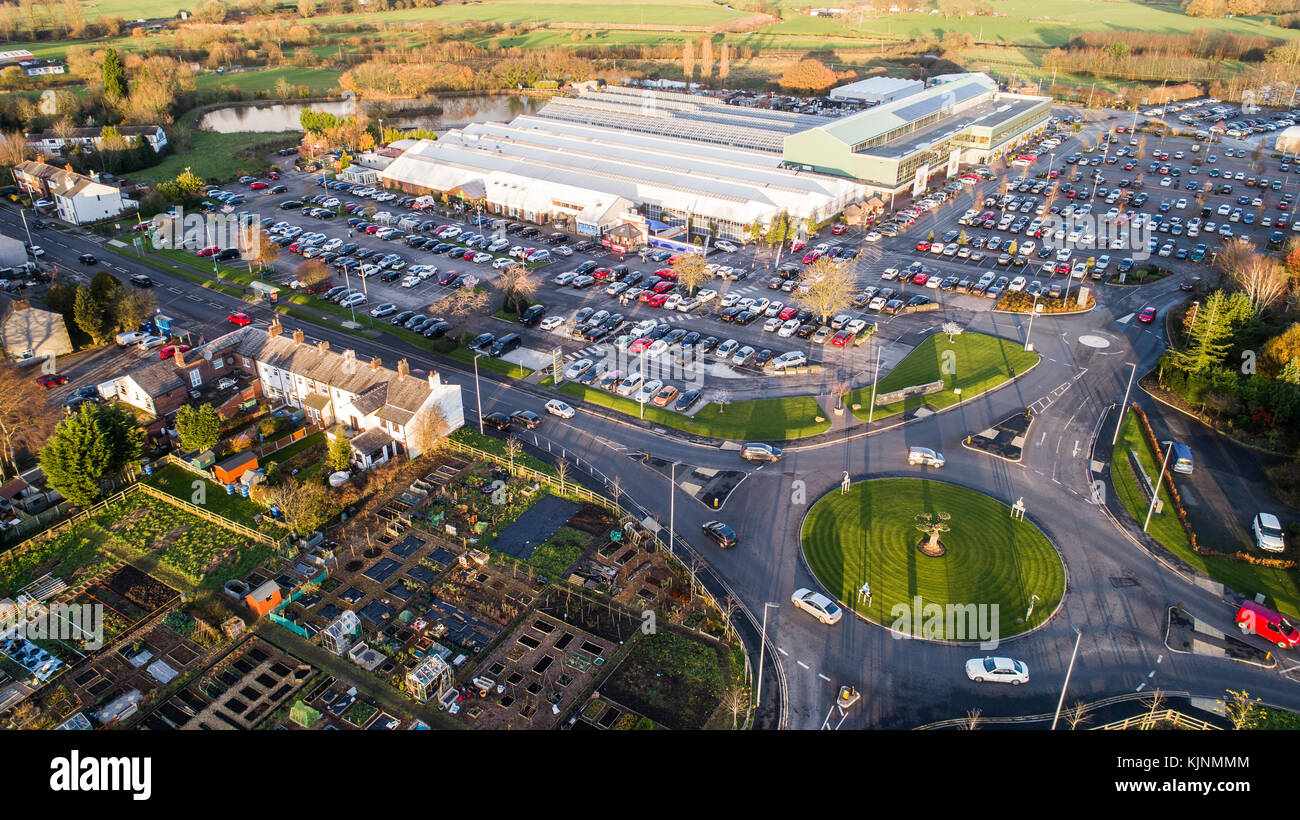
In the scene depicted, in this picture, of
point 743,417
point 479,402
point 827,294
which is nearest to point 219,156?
point 479,402

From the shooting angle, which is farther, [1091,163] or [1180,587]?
[1091,163]

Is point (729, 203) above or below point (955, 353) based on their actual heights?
above

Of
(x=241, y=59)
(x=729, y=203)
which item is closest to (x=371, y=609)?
(x=729, y=203)

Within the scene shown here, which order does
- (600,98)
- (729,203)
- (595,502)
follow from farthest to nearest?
(600,98) < (729,203) < (595,502)

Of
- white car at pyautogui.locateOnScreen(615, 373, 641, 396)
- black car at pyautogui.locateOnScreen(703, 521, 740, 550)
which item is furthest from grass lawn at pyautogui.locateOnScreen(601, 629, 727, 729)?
white car at pyautogui.locateOnScreen(615, 373, 641, 396)

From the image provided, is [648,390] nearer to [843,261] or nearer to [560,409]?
[560,409]

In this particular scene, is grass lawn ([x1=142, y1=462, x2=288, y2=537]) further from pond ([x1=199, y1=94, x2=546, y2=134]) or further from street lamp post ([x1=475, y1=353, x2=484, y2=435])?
pond ([x1=199, y1=94, x2=546, y2=134])
